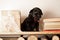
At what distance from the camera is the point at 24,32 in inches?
48.4

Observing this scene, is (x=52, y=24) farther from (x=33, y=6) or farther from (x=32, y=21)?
(x=33, y=6)

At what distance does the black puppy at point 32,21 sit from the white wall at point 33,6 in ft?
0.47

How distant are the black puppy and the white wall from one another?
0.47 feet

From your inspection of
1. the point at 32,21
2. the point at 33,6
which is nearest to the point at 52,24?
the point at 32,21

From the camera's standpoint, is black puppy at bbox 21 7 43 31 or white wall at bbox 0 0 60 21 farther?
white wall at bbox 0 0 60 21

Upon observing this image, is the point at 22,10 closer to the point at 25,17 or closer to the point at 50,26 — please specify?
the point at 25,17

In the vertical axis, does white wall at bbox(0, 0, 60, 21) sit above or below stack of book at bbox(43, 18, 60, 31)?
above

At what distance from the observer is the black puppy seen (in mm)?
1261

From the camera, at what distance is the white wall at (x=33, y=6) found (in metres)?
1.44

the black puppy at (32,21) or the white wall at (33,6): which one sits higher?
the white wall at (33,6)

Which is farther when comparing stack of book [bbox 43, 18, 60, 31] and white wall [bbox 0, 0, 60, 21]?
white wall [bbox 0, 0, 60, 21]

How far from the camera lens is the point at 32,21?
129 cm

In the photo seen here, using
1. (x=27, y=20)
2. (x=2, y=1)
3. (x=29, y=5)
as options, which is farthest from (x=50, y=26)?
(x=2, y=1)

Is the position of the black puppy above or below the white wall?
below
